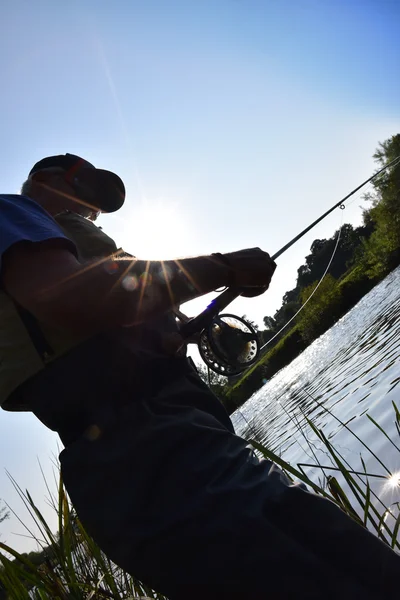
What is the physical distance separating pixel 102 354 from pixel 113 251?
2.20 ft

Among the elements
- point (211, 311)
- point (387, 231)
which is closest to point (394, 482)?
point (211, 311)

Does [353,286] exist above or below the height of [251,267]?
below

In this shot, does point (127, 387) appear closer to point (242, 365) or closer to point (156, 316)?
point (156, 316)

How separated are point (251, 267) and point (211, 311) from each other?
0.46 m

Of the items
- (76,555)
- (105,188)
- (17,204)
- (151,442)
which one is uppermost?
(105,188)

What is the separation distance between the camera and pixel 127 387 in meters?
1.56

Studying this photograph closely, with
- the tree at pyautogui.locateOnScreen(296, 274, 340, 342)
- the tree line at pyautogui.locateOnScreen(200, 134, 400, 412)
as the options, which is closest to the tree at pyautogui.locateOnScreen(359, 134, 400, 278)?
the tree line at pyautogui.locateOnScreen(200, 134, 400, 412)

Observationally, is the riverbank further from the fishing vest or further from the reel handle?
the fishing vest

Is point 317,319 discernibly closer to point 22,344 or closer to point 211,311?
point 211,311

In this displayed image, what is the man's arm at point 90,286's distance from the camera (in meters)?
1.48

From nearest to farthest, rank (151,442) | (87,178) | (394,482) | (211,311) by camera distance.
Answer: (151,442) < (211,311) < (87,178) < (394,482)

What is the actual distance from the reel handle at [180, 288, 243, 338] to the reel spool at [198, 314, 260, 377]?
8 centimetres

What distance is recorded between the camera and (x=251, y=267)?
1994 millimetres

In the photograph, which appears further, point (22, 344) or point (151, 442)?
point (22, 344)
